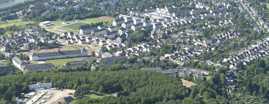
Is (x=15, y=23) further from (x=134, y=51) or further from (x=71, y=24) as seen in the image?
(x=134, y=51)

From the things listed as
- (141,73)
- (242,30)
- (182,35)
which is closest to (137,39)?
(182,35)

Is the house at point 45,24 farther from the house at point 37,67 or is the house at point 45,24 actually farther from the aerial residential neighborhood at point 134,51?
the house at point 37,67

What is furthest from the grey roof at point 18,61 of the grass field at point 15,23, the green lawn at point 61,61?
the grass field at point 15,23

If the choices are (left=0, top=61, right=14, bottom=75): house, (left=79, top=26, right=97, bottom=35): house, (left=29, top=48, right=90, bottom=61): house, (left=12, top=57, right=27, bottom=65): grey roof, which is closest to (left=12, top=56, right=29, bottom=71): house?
(left=12, top=57, right=27, bottom=65): grey roof

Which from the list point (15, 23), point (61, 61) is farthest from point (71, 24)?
point (61, 61)

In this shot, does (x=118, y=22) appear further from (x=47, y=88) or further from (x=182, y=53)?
(x=47, y=88)

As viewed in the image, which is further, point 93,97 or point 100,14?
point 100,14
